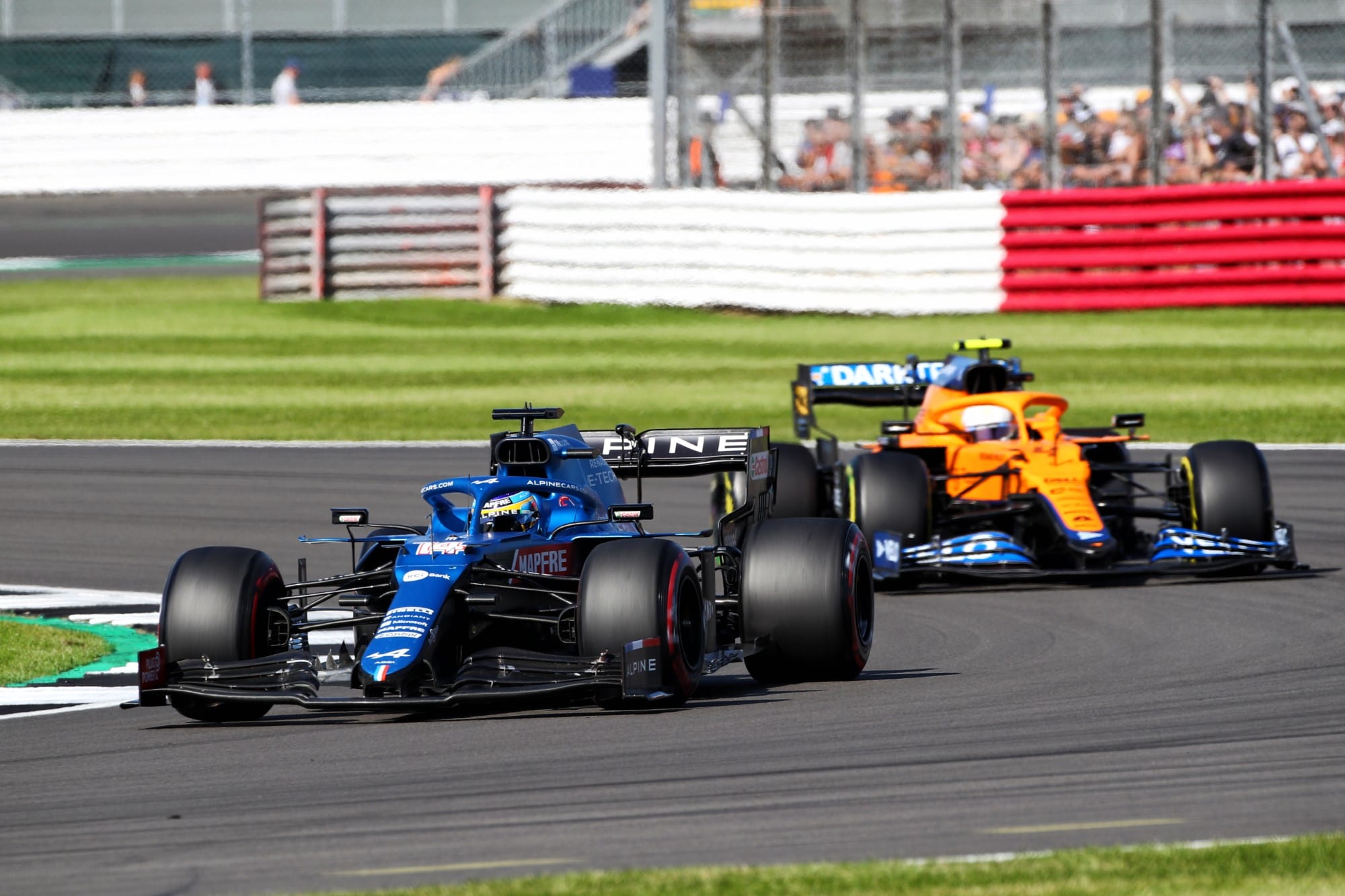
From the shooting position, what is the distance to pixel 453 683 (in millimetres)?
8484

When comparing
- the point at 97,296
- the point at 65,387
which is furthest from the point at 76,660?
the point at 97,296

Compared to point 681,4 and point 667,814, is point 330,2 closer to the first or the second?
point 681,4

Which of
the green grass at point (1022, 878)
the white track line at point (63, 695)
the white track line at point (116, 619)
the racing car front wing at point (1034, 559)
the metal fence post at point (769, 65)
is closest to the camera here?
the green grass at point (1022, 878)

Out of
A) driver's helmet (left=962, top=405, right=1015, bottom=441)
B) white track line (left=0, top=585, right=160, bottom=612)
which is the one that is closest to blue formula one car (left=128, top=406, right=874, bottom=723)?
white track line (left=0, top=585, right=160, bottom=612)

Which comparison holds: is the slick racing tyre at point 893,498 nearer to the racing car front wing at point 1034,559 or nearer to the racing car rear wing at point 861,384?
the racing car front wing at point 1034,559

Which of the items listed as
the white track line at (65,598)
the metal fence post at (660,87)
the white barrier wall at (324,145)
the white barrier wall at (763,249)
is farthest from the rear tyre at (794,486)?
the white barrier wall at (324,145)

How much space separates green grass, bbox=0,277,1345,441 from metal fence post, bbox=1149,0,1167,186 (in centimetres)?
167

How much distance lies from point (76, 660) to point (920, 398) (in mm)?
6166

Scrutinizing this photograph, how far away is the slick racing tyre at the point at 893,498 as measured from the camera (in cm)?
1268

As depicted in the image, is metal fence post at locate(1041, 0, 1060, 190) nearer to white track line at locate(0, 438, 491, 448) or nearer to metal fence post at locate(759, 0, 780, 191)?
metal fence post at locate(759, 0, 780, 191)

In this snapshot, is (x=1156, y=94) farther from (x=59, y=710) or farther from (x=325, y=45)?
(x=325, y=45)

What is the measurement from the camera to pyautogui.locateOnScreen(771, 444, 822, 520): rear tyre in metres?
13.9

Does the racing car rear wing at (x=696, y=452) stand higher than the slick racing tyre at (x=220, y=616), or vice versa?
the racing car rear wing at (x=696, y=452)

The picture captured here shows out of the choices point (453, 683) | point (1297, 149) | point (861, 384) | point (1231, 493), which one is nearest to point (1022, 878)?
point (453, 683)
